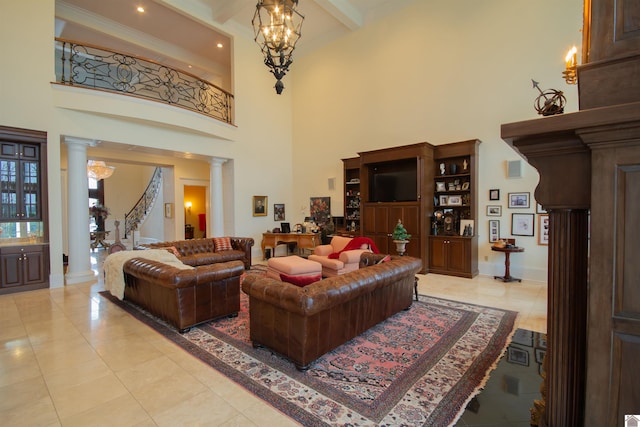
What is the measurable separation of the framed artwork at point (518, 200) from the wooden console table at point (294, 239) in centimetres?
477

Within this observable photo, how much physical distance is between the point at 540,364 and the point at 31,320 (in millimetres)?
6135

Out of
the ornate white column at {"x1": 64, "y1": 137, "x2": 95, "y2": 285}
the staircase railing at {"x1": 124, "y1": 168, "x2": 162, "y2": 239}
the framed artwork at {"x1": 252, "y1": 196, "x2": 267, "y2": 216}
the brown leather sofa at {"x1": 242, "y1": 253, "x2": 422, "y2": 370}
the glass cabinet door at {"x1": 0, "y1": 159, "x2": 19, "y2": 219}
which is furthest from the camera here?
the staircase railing at {"x1": 124, "y1": 168, "x2": 162, "y2": 239}

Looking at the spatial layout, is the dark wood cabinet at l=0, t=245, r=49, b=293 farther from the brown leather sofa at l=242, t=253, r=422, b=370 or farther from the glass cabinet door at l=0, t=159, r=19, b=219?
the brown leather sofa at l=242, t=253, r=422, b=370

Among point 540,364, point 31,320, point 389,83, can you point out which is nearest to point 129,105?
point 31,320

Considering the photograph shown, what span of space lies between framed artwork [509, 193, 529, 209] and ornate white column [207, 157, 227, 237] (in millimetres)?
7388

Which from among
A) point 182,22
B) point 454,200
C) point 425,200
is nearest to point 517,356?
point 425,200

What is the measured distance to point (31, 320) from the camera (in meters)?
3.98

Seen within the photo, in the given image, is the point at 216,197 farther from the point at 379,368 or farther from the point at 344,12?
the point at 379,368

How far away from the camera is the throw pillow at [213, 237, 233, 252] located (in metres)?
7.14

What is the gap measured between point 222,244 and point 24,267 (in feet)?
11.6

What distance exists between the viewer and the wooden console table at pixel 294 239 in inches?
329

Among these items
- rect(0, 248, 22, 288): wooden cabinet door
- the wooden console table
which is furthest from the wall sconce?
rect(0, 248, 22, 288): wooden cabinet door

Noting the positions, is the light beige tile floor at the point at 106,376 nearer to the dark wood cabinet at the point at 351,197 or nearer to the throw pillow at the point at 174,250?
the throw pillow at the point at 174,250

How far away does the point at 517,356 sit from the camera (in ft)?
9.68
